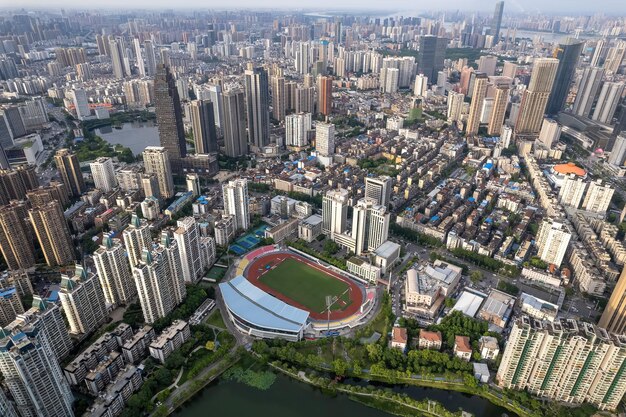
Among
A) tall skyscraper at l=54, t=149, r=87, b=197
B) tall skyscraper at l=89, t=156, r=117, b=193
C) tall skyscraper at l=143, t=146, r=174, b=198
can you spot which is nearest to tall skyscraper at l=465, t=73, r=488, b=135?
tall skyscraper at l=143, t=146, r=174, b=198

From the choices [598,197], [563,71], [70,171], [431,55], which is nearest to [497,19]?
[431,55]

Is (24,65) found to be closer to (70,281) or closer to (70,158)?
(70,158)

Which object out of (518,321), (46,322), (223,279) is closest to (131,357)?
(46,322)

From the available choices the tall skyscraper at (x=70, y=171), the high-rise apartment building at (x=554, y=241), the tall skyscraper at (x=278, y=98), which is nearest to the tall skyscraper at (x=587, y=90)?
the high-rise apartment building at (x=554, y=241)

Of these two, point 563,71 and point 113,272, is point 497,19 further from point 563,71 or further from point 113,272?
point 113,272

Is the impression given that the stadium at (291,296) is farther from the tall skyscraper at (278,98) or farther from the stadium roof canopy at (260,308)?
the tall skyscraper at (278,98)

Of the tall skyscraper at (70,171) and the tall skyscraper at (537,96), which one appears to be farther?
the tall skyscraper at (537,96)
